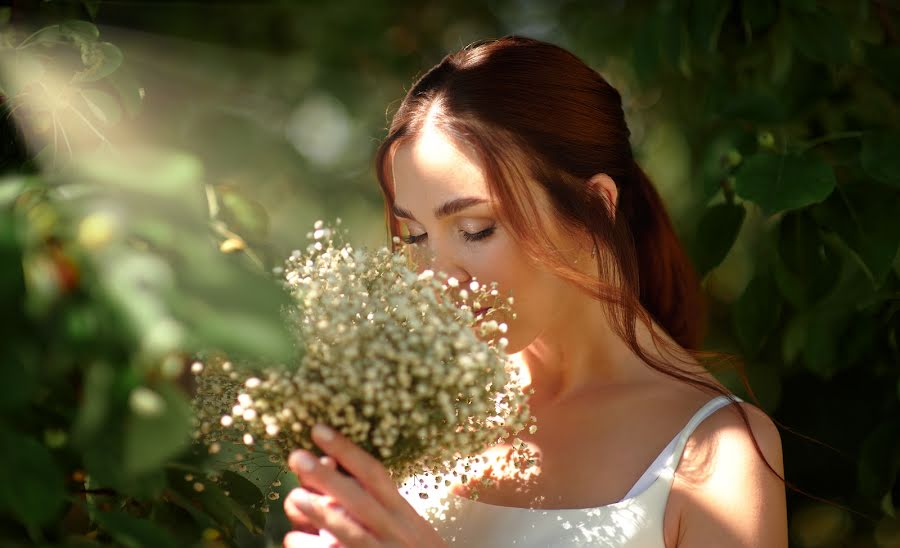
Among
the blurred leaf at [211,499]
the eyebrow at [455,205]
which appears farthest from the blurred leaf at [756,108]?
the blurred leaf at [211,499]

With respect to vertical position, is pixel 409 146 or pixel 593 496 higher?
pixel 409 146

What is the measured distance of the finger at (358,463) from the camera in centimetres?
125

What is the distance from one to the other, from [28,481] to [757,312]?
1.78m

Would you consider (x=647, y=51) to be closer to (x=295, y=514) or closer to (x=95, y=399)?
(x=295, y=514)

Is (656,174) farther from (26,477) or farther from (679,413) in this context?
(26,477)

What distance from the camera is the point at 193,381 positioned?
142 cm

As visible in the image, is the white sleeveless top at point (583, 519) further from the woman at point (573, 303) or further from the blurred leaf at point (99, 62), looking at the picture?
the blurred leaf at point (99, 62)

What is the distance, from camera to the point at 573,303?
2037 mm

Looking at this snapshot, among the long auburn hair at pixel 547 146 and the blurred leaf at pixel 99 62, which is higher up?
the blurred leaf at pixel 99 62

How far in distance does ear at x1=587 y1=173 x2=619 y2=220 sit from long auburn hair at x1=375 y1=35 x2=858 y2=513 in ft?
0.04

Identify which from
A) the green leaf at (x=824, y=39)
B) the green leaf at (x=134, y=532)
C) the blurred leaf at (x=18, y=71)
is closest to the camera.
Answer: the green leaf at (x=134, y=532)

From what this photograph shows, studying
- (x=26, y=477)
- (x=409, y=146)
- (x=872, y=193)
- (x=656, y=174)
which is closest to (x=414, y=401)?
(x=26, y=477)

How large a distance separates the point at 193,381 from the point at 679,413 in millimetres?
967

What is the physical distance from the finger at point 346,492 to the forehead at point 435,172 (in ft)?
2.12
